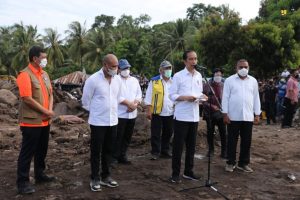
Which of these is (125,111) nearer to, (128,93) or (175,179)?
(128,93)


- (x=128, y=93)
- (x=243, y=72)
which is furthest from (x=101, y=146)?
(x=243, y=72)

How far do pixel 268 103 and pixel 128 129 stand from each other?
900 cm

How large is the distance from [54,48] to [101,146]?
5071 cm

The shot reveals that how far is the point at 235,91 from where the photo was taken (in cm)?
692

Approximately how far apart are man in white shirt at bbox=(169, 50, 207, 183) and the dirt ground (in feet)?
1.39

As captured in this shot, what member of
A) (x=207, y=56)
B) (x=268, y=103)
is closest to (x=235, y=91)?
(x=268, y=103)

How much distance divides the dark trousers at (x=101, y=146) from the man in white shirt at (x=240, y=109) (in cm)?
222

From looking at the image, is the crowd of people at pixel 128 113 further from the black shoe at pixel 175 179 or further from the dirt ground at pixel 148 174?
the dirt ground at pixel 148 174

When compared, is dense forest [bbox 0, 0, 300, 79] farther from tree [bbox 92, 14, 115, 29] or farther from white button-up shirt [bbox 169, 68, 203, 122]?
white button-up shirt [bbox 169, 68, 203, 122]

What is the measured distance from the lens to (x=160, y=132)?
26.0 ft

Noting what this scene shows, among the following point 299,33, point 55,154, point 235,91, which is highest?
point 299,33

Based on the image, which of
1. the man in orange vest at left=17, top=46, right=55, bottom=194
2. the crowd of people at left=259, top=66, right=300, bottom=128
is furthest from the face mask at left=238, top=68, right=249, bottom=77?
the crowd of people at left=259, top=66, right=300, bottom=128

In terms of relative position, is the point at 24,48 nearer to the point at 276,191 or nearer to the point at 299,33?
the point at 299,33

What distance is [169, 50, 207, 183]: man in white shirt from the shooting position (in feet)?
20.0
